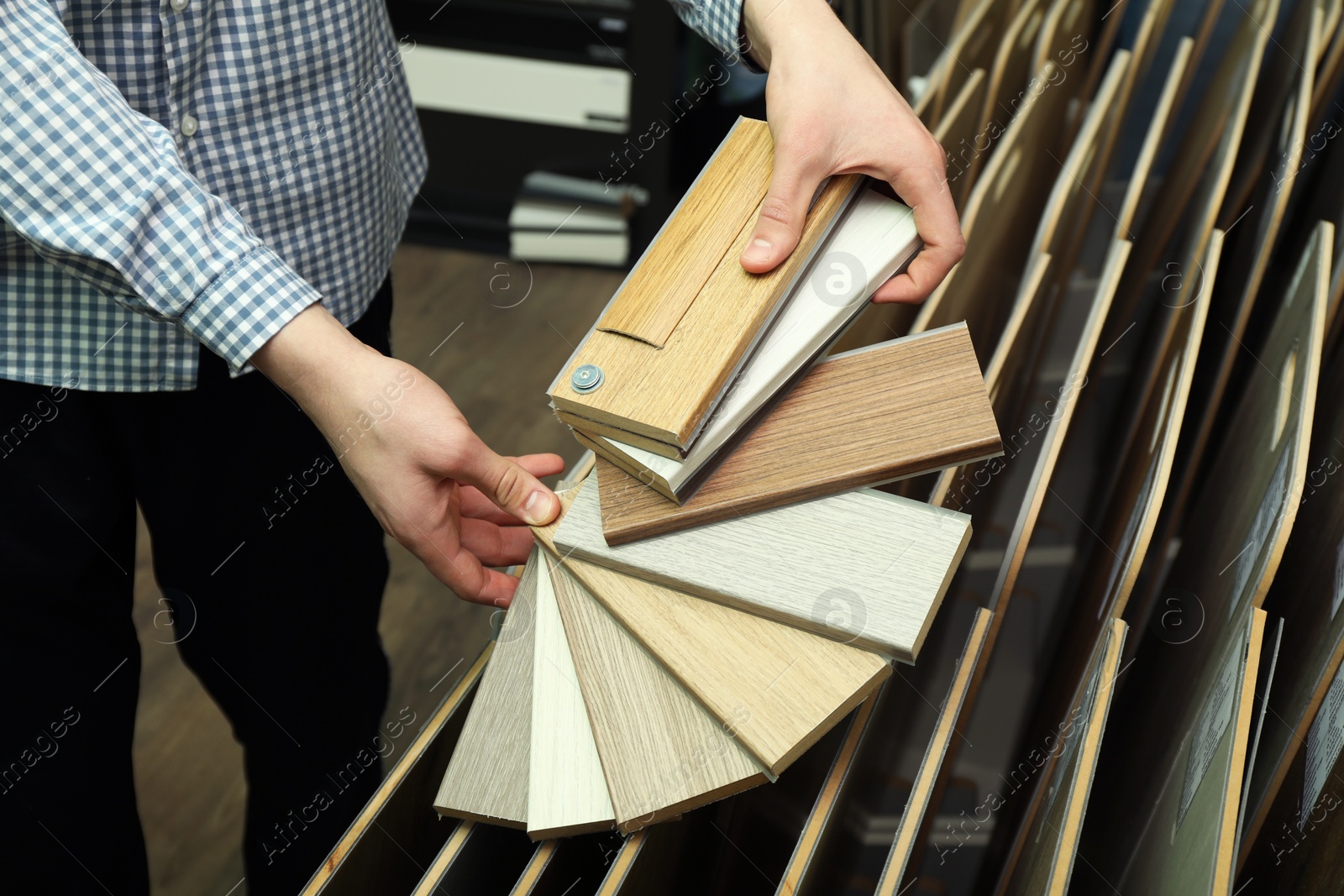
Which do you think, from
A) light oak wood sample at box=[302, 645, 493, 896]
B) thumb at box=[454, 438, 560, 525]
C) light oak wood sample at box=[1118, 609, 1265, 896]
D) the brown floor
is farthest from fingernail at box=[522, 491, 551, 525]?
the brown floor

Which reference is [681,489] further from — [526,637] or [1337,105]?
[1337,105]

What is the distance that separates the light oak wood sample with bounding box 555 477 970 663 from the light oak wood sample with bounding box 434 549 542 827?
0.09 meters

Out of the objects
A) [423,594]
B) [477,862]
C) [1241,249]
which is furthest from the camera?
[423,594]

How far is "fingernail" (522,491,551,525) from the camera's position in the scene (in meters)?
0.89

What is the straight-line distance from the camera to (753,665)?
0.78 m

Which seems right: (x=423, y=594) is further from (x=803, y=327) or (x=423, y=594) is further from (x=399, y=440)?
(x=803, y=327)

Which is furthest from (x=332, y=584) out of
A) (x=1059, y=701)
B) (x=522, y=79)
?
(x=522, y=79)

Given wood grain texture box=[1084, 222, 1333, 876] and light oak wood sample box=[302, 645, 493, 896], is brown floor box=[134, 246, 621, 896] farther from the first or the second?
wood grain texture box=[1084, 222, 1333, 876]

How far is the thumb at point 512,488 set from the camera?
87cm

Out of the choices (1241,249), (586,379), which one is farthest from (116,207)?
(1241,249)

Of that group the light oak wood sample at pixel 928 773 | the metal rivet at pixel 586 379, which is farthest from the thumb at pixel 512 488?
the light oak wood sample at pixel 928 773

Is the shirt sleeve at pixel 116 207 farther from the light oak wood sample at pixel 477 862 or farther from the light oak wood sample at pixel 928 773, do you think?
the light oak wood sample at pixel 928 773

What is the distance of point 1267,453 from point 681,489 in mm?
620

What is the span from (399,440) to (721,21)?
581mm
